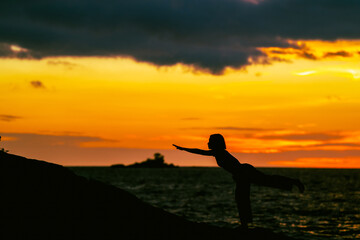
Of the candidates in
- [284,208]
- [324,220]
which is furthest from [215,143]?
[284,208]

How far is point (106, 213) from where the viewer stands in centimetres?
1180

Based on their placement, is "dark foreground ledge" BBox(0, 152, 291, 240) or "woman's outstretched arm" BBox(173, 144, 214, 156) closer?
"dark foreground ledge" BBox(0, 152, 291, 240)

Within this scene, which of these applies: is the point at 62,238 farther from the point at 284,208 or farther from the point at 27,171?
the point at 284,208

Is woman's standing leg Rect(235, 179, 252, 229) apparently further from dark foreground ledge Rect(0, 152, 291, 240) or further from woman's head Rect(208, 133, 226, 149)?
woman's head Rect(208, 133, 226, 149)

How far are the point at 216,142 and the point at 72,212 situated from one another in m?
3.81

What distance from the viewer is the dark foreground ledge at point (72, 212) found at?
10711mm

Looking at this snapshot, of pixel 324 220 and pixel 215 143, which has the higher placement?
pixel 215 143

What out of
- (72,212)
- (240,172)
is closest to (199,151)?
(240,172)

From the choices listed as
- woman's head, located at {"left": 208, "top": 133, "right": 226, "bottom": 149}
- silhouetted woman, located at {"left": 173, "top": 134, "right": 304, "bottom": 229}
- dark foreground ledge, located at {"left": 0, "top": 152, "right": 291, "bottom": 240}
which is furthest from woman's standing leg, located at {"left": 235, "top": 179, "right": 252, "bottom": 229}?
woman's head, located at {"left": 208, "top": 133, "right": 226, "bottom": 149}

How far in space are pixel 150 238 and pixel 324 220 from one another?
41288mm

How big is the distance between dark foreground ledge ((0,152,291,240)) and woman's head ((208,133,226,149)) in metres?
2.42

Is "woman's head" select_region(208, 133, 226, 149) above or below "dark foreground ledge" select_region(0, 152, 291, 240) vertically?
above

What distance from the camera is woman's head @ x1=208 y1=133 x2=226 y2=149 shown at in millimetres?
11188

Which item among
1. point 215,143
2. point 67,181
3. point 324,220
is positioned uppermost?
point 215,143
